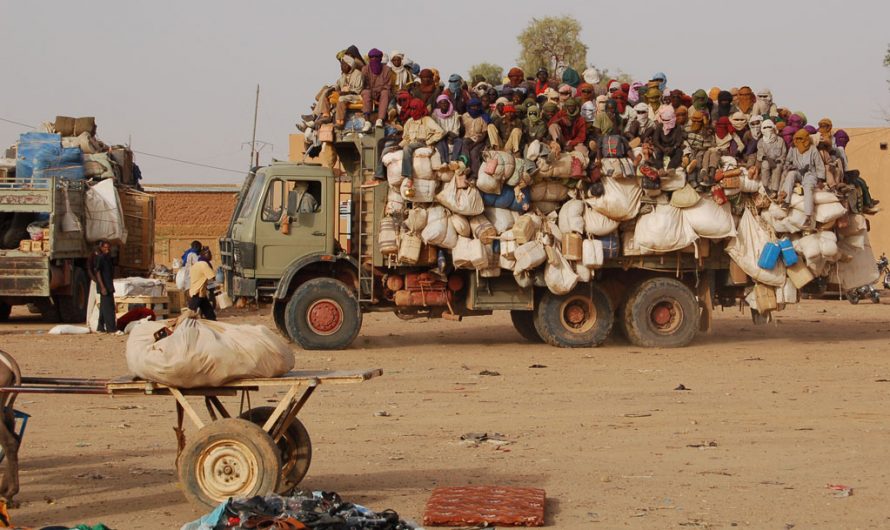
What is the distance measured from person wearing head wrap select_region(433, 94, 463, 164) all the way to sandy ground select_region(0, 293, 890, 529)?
282cm

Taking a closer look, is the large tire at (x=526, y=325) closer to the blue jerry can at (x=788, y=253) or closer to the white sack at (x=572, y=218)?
the white sack at (x=572, y=218)

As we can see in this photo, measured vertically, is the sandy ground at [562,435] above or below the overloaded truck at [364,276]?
below

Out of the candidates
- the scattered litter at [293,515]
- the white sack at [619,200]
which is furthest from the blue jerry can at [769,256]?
the scattered litter at [293,515]

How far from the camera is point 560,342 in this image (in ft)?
57.5

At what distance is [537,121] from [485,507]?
392 inches

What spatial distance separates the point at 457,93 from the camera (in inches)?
672

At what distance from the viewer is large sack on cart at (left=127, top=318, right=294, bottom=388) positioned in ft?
23.6

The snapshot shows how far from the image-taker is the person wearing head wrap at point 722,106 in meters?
17.6

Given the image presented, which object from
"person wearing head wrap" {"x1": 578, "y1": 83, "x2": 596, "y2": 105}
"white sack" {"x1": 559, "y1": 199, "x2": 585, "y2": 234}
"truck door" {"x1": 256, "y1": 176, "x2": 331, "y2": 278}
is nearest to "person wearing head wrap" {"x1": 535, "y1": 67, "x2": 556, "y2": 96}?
"person wearing head wrap" {"x1": 578, "y1": 83, "x2": 596, "y2": 105}

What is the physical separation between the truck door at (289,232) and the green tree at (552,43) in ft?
106

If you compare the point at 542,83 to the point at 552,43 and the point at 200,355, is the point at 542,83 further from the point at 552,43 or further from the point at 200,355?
the point at 552,43

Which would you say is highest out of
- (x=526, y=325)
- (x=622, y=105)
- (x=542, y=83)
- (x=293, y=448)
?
(x=542, y=83)

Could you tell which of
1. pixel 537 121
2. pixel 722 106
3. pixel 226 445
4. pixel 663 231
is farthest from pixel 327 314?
pixel 226 445

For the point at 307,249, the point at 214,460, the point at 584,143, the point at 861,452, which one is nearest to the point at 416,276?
the point at 307,249
